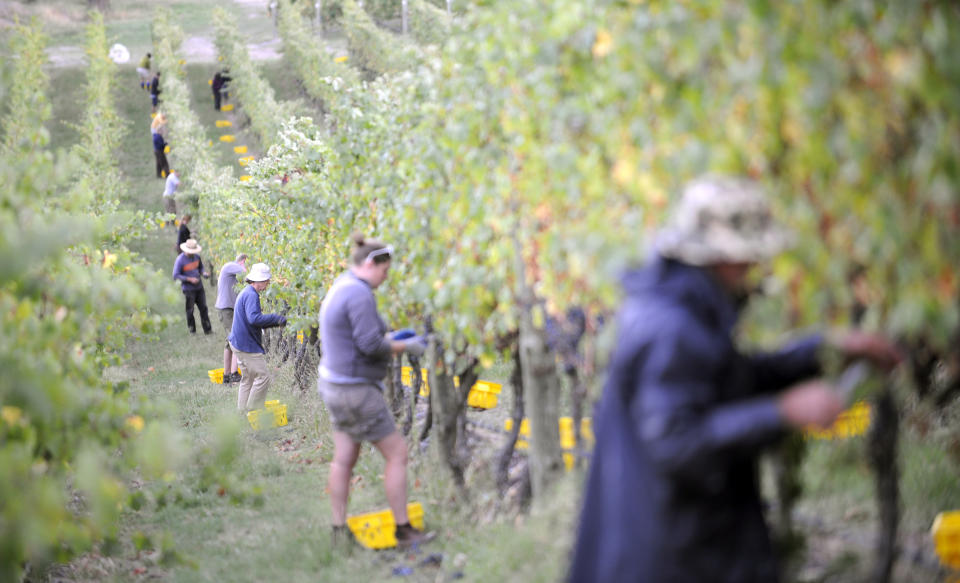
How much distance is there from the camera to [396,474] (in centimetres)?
580

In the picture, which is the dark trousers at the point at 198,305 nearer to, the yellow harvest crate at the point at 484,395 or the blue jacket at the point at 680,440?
the yellow harvest crate at the point at 484,395

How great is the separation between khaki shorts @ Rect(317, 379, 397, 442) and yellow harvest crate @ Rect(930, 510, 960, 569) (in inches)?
121

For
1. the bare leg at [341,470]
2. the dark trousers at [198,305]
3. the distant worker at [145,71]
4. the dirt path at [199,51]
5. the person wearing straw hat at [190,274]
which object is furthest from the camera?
the dirt path at [199,51]

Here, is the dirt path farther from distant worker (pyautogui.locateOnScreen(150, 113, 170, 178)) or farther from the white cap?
the white cap

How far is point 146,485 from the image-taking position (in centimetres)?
791

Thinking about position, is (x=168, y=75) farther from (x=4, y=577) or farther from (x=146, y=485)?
(x=4, y=577)

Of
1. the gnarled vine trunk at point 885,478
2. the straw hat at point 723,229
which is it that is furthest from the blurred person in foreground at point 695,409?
the gnarled vine trunk at point 885,478

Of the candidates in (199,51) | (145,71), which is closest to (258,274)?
(145,71)

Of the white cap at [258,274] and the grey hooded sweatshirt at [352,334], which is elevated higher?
the white cap at [258,274]

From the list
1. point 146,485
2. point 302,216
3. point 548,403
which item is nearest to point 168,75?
point 302,216

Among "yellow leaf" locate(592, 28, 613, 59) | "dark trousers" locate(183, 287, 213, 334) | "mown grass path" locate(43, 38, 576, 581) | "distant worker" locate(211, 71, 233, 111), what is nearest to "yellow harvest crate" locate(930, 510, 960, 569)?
"mown grass path" locate(43, 38, 576, 581)

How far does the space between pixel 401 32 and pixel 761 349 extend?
45842 mm

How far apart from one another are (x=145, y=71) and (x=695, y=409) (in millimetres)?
33861

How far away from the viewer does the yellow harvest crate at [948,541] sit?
12.9 feet
